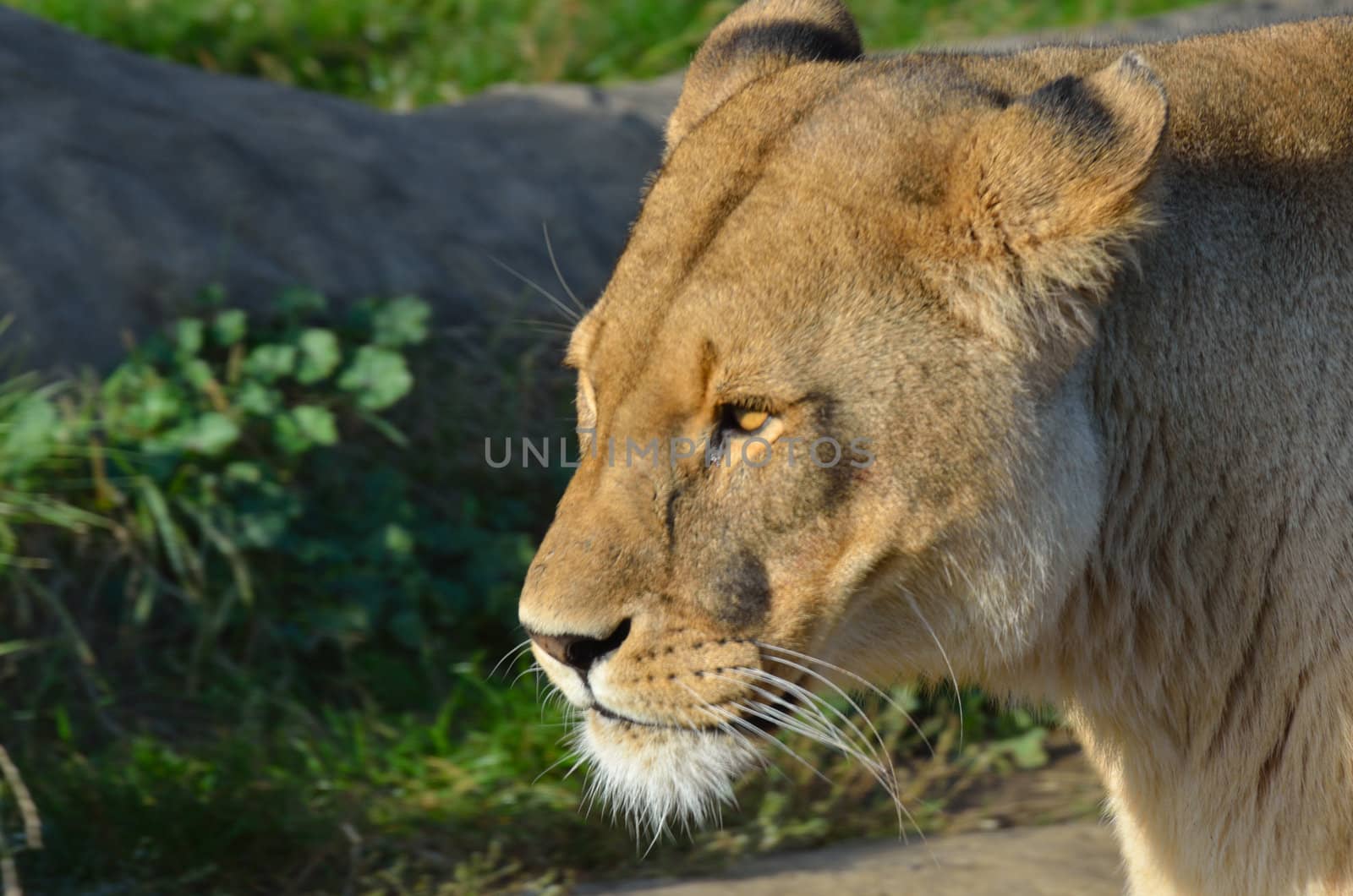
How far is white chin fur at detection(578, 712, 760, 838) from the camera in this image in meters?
2.49

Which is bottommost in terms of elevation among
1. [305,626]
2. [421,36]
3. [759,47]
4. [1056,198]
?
[305,626]

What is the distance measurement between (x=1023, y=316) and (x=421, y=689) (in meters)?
2.54

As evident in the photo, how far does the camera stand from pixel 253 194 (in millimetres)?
5215

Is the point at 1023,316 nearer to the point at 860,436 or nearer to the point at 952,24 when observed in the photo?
the point at 860,436

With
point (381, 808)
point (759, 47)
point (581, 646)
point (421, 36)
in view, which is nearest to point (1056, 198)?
point (759, 47)

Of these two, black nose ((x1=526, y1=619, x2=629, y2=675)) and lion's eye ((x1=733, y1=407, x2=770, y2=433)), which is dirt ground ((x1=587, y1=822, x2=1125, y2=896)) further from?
lion's eye ((x1=733, y1=407, x2=770, y2=433))

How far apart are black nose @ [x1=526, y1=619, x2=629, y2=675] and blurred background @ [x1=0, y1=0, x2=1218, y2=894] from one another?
126 cm

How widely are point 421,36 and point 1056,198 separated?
5775mm

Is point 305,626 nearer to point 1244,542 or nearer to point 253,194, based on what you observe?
point 253,194

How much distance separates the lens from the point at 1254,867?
2469mm

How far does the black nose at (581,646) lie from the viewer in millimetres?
2396

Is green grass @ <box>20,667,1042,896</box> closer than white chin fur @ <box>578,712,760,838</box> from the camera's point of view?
No

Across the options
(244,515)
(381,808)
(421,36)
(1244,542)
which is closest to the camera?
(1244,542)

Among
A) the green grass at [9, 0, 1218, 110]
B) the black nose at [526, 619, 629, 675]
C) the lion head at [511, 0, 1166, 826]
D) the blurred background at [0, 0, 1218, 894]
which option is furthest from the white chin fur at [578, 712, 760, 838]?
the green grass at [9, 0, 1218, 110]
